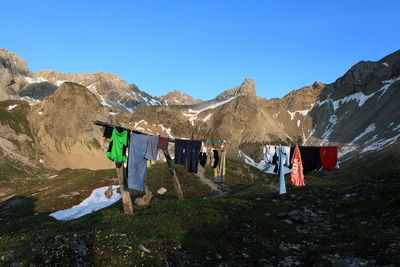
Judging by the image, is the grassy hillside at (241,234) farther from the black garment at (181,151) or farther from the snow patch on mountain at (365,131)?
the snow patch on mountain at (365,131)

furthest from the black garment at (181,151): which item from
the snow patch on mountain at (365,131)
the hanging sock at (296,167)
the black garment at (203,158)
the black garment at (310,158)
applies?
the snow patch on mountain at (365,131)

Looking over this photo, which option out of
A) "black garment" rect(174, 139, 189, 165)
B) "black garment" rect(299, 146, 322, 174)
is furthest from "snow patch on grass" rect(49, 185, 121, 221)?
"black garment" rect(299, 146, 322, 174)

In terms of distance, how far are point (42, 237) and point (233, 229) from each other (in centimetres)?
1035

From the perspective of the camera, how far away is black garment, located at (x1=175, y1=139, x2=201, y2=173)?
31.8 m

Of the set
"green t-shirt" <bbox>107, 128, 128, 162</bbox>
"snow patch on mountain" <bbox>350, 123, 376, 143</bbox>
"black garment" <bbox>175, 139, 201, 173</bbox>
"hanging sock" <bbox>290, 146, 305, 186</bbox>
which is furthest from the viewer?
"snow patch on mountain" <bbox>350, 123, 376, 143</bbox>

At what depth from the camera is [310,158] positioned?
1272 inches

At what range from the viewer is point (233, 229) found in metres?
19.5

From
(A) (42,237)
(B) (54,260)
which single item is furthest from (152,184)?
(B) (54,260)

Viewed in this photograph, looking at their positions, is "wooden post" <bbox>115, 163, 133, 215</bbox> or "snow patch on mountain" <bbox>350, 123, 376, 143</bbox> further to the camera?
"snow patch on mountain" <bbox>350, 123, 376, 143</bbox>

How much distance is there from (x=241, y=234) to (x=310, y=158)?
622 inches

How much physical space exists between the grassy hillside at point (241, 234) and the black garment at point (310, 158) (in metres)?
3.19

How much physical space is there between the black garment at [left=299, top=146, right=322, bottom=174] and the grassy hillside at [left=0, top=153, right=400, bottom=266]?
3.19 m

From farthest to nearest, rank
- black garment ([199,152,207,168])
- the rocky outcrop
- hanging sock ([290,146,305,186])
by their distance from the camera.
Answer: the rocky outcrop < black garment ([199,152,207,168]) < hanging sock ([290,146,305,186])

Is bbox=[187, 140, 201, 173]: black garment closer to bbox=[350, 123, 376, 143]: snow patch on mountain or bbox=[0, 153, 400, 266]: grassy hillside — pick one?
bbox=[0, 153, 400, 266]: grassy hillside
